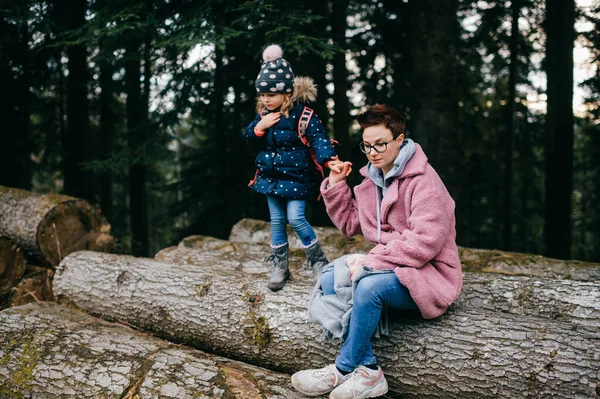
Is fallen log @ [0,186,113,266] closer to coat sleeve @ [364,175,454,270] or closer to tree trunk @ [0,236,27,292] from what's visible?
tree trunk @ [0,236,27,292]

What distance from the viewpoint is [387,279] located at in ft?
9.55

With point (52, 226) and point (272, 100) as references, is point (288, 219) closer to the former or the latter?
point (272, 100)

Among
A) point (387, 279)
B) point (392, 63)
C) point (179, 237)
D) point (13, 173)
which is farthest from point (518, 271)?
point (13, 173)

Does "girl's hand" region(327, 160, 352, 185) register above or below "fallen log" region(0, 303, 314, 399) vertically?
above

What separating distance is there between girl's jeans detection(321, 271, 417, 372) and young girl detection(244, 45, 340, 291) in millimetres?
1060

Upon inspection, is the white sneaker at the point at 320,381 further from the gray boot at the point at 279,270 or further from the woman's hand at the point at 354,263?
the gray boot at the point at 279,270

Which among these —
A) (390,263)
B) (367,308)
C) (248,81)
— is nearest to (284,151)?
(390,263)

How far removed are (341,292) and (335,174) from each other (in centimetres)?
93

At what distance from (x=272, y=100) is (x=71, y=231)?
3.54 m

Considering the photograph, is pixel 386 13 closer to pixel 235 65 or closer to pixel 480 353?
pixel 235 65

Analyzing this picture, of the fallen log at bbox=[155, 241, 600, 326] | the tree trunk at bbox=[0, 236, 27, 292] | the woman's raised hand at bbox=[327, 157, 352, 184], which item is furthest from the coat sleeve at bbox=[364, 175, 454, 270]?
the tree trunk at bbox=[0, 236, 27, 292]

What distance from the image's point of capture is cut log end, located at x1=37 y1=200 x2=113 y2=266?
18.9 ft

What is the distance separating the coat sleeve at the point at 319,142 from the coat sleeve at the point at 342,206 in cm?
30

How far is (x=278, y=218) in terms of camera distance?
13.8ft
